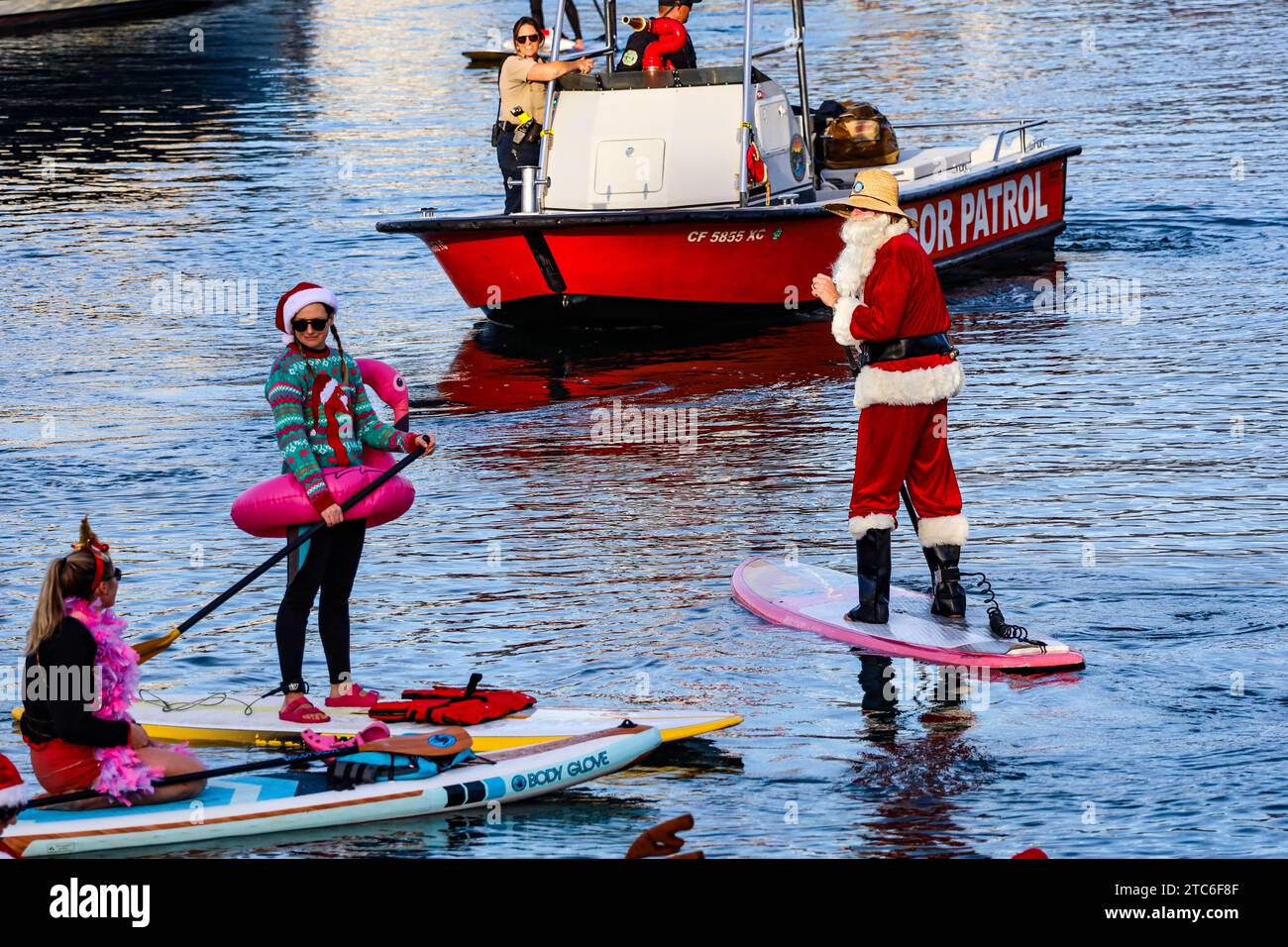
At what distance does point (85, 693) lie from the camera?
261 inches

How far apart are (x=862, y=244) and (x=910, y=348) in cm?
49

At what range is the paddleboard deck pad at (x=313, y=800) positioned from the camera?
6.71 meters

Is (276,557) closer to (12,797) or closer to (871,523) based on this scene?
(12,797)

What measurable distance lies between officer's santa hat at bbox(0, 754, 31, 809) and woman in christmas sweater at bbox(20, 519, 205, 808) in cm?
8

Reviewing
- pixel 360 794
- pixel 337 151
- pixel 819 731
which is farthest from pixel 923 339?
pixel 337 151

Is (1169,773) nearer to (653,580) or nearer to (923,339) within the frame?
(923,339)

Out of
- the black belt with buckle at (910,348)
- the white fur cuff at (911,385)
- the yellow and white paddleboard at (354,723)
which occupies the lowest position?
the yellow and white paddleboard at (354,723)

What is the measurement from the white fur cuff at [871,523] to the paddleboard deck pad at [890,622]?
43cm

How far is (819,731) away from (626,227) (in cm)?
756

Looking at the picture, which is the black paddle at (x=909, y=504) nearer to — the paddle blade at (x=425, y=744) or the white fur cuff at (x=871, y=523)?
the white fur cuff at (x=871, y=523)

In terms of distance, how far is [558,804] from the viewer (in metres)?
7.31

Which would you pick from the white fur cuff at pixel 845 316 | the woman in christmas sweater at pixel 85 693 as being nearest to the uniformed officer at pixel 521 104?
the white fur cuff at pixel 845 316

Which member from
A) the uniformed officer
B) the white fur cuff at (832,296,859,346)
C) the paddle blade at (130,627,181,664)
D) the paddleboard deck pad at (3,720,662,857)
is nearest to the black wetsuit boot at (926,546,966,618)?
the white fur cuff at (832,296,859,346)
